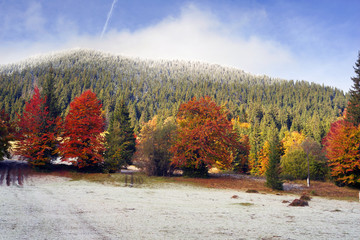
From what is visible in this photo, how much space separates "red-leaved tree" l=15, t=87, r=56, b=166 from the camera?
29.9 metres

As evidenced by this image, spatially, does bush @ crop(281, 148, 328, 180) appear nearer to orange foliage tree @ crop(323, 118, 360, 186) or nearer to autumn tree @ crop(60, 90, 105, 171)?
orange foliage tree @ crop(323, 118, 360, 186)

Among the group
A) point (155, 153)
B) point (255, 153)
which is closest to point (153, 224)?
point (155, 153)

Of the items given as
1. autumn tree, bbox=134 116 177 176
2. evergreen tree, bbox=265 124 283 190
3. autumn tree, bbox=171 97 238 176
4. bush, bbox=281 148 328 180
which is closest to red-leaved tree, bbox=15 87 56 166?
autumn tree, bbox=134 116 177 176

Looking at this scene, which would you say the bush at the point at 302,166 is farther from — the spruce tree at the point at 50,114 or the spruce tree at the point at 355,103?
the spruce tree at the point at 50,114

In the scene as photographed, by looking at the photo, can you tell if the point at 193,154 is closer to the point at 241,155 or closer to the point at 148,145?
the point at 148,145

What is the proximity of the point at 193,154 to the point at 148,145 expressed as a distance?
6.16 m

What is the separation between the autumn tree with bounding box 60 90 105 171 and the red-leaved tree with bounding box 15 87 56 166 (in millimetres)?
2088

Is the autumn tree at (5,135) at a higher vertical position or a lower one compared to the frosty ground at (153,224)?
higher

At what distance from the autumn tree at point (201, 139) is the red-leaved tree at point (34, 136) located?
15981mm

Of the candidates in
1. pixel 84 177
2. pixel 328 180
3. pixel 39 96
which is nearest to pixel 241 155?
pixel 328 180

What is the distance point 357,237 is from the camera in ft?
25.6

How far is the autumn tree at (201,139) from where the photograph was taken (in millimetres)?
29812

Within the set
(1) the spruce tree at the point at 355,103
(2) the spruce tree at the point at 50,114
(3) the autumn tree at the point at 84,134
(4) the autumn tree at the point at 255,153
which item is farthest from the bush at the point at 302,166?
(2) the spruce tree at the point at 50,114

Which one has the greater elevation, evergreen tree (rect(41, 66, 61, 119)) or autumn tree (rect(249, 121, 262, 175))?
evergreen tree (rect(41, 66, 61, 119))
